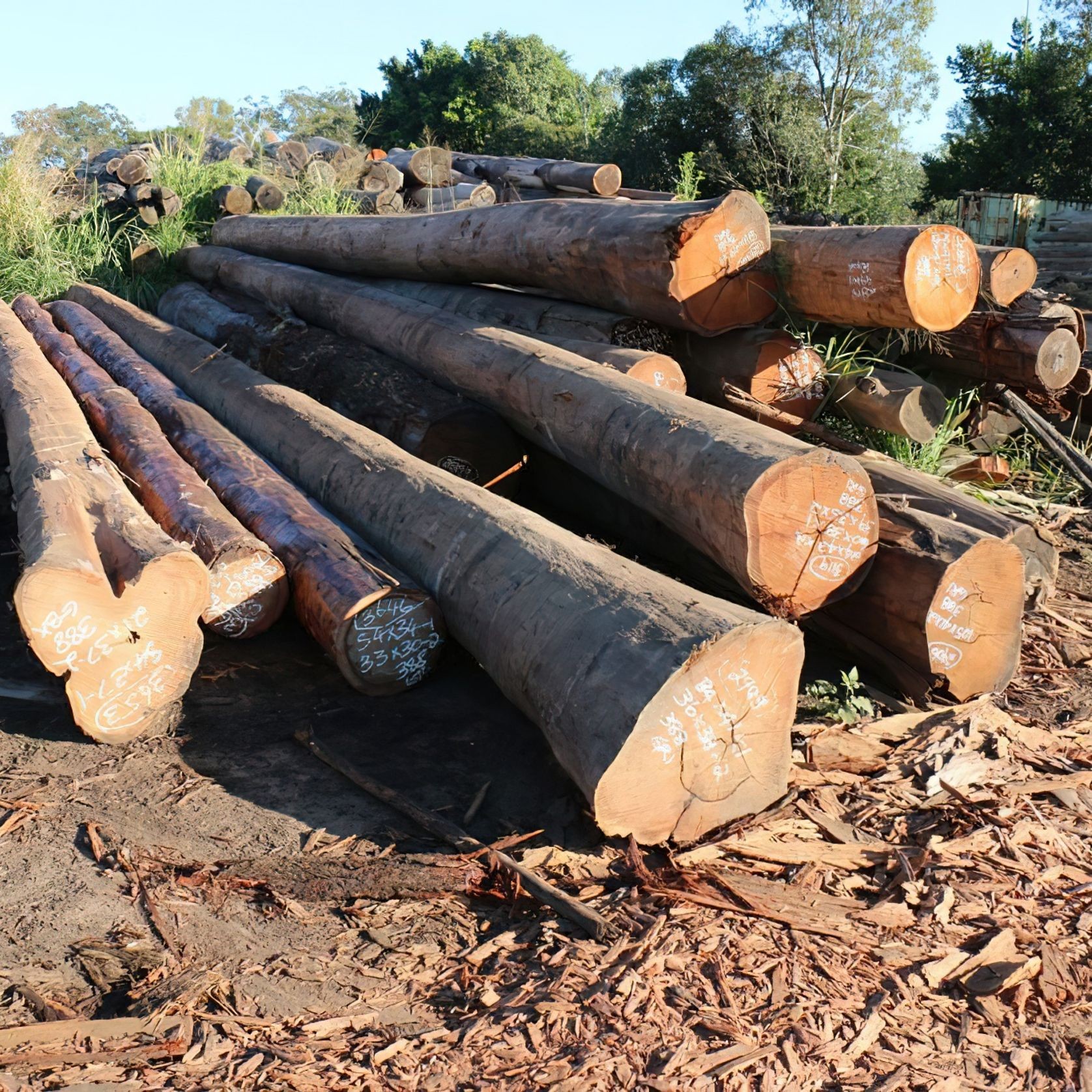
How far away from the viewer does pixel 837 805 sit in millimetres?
3596

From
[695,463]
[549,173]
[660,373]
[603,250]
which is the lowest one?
[695,463]

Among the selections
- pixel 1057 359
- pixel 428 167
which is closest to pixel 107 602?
pixel 1057 359

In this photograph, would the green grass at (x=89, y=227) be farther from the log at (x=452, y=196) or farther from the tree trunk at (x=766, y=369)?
the tree trunk at (x=766, y=369)

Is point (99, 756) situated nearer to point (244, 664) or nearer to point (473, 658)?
point (244, 664)

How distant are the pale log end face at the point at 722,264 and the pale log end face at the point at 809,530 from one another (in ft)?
5.87

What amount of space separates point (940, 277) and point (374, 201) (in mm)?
9270

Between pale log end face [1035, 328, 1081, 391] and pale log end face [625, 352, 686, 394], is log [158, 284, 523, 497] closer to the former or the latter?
pale log end face [625, 352, 686, 394]

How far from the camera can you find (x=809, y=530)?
405cm

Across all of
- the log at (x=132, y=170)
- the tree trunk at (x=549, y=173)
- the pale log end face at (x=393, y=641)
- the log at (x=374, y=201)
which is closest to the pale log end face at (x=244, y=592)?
the pale log end face at (x=393, y=641)

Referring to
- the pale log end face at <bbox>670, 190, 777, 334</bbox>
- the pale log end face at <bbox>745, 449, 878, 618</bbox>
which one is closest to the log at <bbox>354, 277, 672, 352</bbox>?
the pale log end face at <bbox>670, 190, 777, 334</bbox>

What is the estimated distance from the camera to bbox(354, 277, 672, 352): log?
6.13 metres

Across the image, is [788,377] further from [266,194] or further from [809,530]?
[266,194]

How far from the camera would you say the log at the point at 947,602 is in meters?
4.08

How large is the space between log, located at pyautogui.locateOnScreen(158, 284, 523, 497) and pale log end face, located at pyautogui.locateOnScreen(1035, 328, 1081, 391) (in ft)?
10.6
